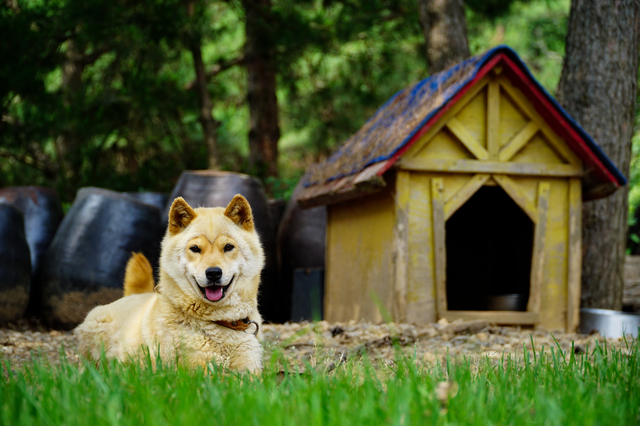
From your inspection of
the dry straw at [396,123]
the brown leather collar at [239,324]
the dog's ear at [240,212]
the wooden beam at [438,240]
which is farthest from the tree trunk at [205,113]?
the brown leather collar at [239,324]

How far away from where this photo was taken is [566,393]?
86.0 inches

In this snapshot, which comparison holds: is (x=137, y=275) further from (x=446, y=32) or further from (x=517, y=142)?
(x=446, y=32)

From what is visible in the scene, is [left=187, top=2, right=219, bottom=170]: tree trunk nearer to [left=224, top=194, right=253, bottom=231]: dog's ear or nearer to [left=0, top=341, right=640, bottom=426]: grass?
[left=224, top=194, right=253, bottom=231]: dog's ear

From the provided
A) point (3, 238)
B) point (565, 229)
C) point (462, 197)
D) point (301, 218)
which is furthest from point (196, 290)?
point (301, 218)

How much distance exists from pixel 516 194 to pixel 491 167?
387 mm

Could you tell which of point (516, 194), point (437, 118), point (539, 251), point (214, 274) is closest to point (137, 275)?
point (214, 274)

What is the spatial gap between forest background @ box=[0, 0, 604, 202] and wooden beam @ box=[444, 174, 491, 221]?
325cm

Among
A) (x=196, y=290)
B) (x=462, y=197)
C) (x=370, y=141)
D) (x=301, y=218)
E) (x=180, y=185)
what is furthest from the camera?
(x=301, y=218)

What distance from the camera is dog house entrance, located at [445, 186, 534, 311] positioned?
23.3 feet

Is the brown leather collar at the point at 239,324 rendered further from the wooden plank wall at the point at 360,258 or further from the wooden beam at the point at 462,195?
the wooden beam at the point at 462,195

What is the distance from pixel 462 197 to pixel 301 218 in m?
3.10

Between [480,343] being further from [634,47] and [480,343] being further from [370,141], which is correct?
[634,47]

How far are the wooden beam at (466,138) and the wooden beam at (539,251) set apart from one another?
0.72m

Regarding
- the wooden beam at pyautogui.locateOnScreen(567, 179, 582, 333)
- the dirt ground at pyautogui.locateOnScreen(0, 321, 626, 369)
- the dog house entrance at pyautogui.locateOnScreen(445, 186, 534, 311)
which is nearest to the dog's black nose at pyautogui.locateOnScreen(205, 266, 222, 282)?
the dirt ground at pyautogui.locateOnScreen(0, 321, 626, 369)
